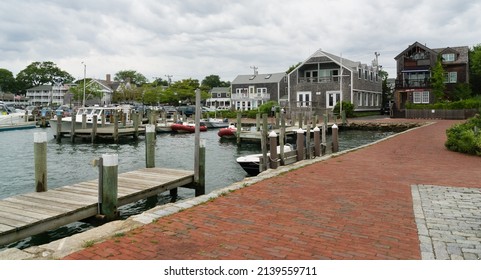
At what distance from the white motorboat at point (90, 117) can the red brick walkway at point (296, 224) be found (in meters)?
29.4

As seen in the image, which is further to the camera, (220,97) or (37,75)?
(37,75)

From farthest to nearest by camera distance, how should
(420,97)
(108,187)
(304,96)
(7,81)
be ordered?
(7,81) < (420,97) < (304,96) < (108,187)

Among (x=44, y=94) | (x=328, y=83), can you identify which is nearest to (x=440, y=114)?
(x=328, y=83)

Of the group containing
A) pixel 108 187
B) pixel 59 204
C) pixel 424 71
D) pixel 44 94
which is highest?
pixel 44 94

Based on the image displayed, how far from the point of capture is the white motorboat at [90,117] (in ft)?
118

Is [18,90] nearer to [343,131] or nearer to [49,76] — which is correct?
[49,76]

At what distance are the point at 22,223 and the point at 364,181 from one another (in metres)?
7.77

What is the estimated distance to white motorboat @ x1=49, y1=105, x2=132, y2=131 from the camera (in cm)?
3591

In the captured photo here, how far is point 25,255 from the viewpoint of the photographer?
5270 millimetres

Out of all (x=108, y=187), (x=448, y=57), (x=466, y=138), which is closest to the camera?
(x=108, y=187)

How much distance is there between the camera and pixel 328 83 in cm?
5491

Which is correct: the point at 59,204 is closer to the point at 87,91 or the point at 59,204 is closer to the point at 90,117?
the point at 90,117

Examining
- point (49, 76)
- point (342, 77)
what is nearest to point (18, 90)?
point (49, 76)

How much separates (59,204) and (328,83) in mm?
49669
